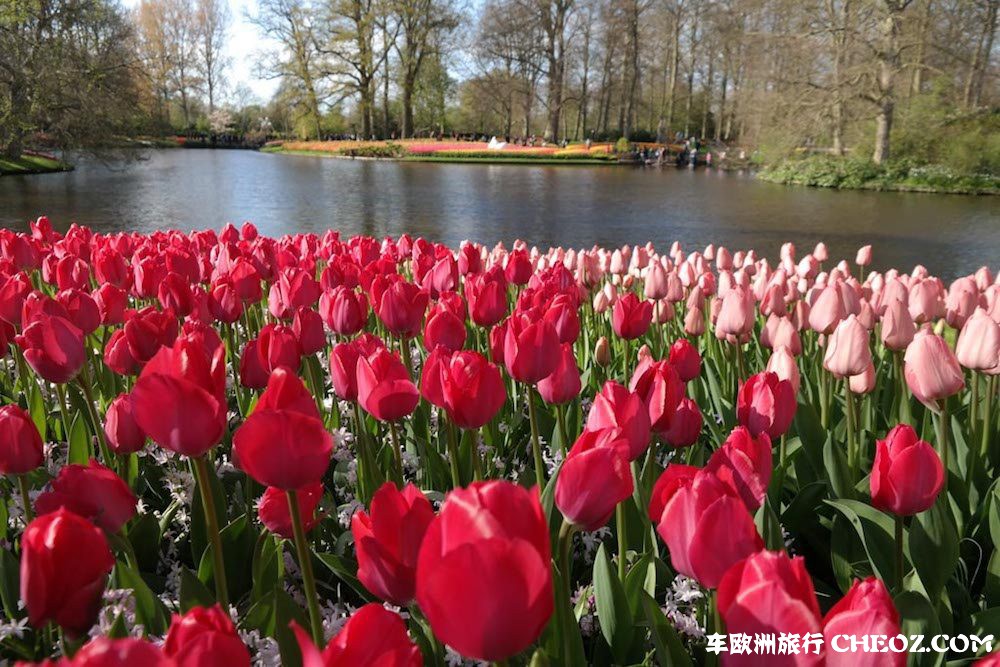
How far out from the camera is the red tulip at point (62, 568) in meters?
0.82

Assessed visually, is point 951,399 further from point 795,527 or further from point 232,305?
point 232,305

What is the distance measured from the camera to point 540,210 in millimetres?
18406

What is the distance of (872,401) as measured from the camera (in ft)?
7.96

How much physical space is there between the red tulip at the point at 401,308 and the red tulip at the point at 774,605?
149cm

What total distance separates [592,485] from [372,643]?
0.39 meters

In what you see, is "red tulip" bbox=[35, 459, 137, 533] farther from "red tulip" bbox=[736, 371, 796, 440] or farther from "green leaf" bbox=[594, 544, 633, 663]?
"red tulip" bbox=[736, 371, 796, 440]

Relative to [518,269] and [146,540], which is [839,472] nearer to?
[146,540]

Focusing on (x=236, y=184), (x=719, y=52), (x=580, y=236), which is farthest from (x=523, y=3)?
(x=580, y=236)

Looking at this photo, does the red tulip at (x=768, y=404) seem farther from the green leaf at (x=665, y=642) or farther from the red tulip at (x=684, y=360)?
the green leaf at (x=665, y=642)

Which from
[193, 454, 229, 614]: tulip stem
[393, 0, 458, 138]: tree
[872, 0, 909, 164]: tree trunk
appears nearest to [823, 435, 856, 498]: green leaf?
[193, 454, 229, 614]: tulip stem

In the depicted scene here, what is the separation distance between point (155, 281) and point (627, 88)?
163 feet

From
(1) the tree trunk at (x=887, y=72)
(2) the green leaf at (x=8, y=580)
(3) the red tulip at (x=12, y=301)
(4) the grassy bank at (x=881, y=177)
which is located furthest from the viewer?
(1) the tree trunk at (x=887, y=72)

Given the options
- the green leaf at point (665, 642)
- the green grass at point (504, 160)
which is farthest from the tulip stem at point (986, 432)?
the green grass at point (504, 160)

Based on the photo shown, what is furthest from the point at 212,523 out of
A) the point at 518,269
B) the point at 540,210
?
the point at 540,210
